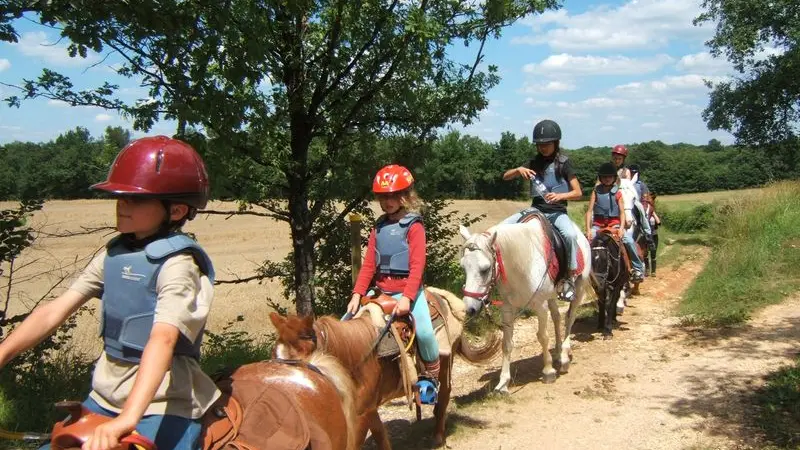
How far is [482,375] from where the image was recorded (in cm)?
706

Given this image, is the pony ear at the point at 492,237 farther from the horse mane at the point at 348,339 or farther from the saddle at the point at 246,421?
the saddle at the point at 246,421

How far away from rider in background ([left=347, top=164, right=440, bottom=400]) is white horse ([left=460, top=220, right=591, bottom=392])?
1.13 m

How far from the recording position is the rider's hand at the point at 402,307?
12.6 feet

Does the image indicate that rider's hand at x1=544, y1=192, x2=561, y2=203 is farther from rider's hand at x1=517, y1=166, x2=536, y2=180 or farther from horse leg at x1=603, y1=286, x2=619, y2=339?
horse leg at x1=603, y1=286, x2=619, y2=339

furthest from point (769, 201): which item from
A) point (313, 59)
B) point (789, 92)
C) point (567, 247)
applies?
point (313, 59)

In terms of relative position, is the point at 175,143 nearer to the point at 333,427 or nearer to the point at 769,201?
the point at 333,427

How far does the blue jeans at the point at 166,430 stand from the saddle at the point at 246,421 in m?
0.05

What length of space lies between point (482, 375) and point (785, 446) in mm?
3289

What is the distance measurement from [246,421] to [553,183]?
506cm

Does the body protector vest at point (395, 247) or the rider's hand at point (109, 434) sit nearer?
the rider's hand at point (109, 434)

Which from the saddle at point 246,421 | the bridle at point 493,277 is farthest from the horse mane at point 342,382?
the bridle at point 493,277

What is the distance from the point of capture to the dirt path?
513 cm

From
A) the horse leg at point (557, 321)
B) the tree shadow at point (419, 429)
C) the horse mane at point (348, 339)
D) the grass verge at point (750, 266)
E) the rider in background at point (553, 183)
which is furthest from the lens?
the grass verge at point (750, 266)

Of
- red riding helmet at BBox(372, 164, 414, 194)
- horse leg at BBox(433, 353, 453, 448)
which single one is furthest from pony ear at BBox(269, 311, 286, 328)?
horse leg at BBox(433, 353, 453, 448)
